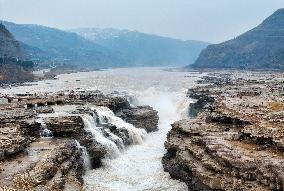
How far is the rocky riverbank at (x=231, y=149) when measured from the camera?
36688 millimetres

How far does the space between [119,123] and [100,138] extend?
39.6 ft

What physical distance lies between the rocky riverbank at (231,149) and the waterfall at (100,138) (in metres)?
6.71

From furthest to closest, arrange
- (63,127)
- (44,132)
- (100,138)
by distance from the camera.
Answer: (100,138)
(63,127)
(44,132)

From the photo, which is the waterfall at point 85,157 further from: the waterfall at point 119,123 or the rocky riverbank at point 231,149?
the waterfall at point 119,123

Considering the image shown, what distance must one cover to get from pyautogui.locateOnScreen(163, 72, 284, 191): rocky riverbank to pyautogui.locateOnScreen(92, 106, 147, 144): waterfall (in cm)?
1049

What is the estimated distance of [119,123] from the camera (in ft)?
232

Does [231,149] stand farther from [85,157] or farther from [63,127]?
[63,127]

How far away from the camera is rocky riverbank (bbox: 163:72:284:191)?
3669cm

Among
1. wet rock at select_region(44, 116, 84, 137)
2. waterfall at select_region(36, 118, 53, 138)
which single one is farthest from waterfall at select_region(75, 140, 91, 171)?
waterfall at select_region(36, 118, 53, 138)

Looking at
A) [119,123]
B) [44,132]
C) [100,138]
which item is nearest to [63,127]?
[44,132]

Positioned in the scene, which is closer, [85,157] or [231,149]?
[231,149]

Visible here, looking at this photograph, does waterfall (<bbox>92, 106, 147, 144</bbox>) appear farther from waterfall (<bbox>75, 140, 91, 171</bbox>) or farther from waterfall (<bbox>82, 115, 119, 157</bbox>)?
waterfall (<bbox>75, 140, 91, 171</bbox>)

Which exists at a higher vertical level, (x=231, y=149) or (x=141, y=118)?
(x=231, y=149)

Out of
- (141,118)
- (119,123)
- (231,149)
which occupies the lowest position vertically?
(141,118)
